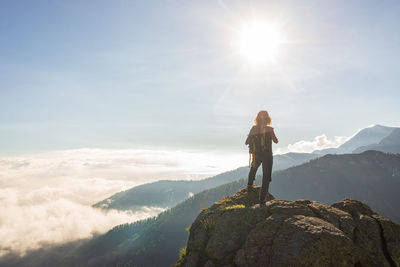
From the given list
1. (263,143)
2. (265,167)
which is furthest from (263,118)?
(265,167)

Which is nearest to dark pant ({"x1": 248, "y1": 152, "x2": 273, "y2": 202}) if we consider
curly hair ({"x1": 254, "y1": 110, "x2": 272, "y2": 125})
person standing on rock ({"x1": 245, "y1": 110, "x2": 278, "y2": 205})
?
person standing on rock ({"x1": 245, "y1": 110, "x2": 278, "y2": 205})

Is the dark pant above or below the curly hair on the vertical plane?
below

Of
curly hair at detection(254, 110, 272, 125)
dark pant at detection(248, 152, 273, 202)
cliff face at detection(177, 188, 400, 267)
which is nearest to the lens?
cliff face at detection(177, 188, 400, 267)

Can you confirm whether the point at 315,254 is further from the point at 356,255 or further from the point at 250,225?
the point at 250,225

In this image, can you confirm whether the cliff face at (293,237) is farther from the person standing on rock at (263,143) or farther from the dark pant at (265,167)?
the person standing on rock at (263,143)

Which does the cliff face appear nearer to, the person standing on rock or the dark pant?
the dark pant

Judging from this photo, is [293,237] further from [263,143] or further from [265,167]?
[263,143]

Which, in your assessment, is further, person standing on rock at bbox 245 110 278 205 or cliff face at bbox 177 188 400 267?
person standing on rock at bbox 245 110 278 205

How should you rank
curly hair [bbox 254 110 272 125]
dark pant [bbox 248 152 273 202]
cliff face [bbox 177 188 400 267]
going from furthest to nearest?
1. curly hair [bbox 254 110 272 125]
2. dark pant [bbox 248 152 273 202]
3. cliff face [bbox 177 188 400 267]

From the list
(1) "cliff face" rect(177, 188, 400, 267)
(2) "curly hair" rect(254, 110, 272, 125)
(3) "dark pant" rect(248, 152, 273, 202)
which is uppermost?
(2) "curly hair" rect(254, 110, 272, 125)

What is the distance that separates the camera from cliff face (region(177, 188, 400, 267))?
21.3 ft

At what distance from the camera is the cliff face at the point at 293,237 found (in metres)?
6.48

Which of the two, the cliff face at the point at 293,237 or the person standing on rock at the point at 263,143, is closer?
the cliff face at the point at 293,237

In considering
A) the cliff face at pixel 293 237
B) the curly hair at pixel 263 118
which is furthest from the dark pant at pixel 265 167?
the curly hair at pixel 263 118
